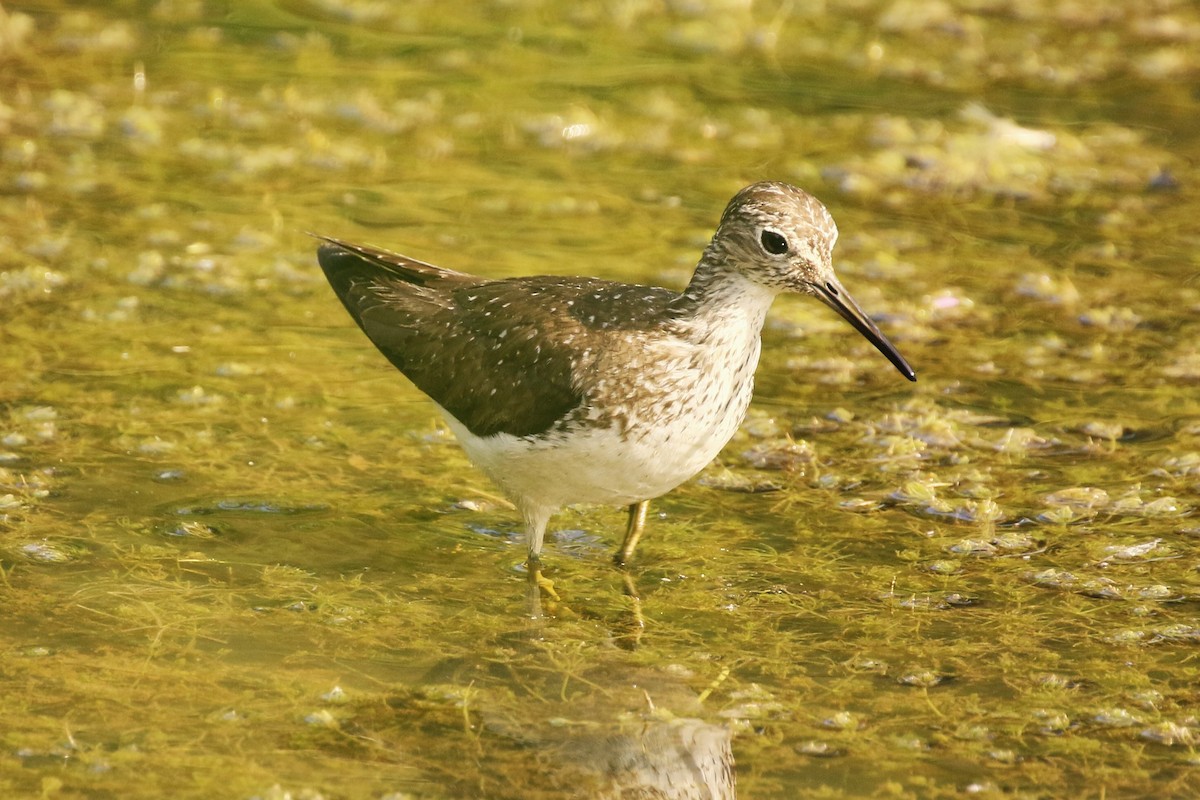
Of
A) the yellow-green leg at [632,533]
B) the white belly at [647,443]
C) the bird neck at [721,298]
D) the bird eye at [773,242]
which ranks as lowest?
the yellow-green leg at [632,533]

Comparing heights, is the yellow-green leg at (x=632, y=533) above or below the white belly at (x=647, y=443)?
below

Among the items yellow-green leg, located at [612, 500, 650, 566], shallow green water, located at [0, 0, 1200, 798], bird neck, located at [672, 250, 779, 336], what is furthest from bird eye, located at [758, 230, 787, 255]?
shallow green water, located at [0, 0, 1200, 798]

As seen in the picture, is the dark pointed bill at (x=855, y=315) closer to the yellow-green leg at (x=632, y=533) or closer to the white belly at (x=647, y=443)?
the white belly at (x=647, y=443)

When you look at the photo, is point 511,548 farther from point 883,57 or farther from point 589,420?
point 883,57

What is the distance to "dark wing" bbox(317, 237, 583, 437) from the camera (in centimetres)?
604

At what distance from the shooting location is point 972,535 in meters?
6.57

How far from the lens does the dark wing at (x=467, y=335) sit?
6035 millimetres

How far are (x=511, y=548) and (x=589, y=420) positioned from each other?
3.12 ft

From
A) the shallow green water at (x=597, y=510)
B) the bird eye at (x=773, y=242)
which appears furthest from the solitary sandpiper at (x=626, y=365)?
the shallow green water at (x=597, y=510)

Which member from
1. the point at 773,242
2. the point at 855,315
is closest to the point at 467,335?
the point at 773,242

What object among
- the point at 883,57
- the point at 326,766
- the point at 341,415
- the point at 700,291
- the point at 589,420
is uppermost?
the point at 883,57

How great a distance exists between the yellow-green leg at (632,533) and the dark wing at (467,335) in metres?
0.66

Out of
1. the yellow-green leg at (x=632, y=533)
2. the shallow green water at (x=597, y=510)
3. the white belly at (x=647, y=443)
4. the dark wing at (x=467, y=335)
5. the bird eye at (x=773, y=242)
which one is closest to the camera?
the shallow green water at (x=597, y=510)

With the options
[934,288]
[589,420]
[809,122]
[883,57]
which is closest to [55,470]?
[589,420]
